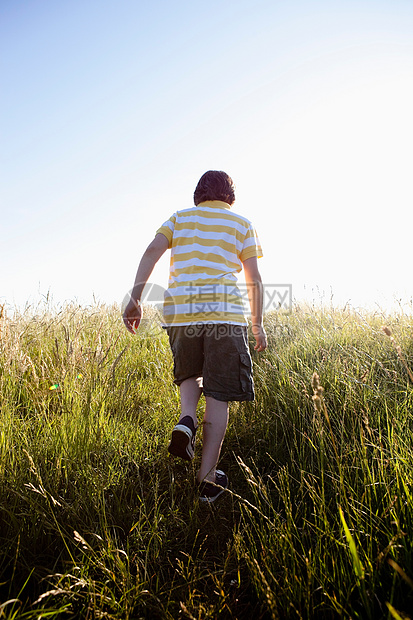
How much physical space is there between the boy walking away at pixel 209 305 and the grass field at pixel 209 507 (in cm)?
36

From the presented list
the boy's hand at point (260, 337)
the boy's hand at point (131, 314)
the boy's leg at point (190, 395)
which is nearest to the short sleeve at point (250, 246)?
the boy's hand at point (260, 337)

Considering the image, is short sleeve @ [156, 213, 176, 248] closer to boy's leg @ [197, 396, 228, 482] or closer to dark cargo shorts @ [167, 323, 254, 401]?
dark cargo shorts @ [167, 323, 254, 401]

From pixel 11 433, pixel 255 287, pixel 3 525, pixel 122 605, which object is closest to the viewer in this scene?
pixel 122 605

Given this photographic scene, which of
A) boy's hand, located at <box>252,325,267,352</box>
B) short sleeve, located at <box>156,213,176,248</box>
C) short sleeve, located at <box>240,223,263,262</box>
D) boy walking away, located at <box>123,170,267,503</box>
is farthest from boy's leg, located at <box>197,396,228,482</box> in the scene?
short sleeve, located at <box>156,213,176,248</box>

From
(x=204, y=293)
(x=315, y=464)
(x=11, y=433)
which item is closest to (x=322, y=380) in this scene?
(x=315, y=464)

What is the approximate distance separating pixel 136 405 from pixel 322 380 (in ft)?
4.74

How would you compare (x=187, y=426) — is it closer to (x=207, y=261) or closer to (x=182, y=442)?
(x=182, y=442)

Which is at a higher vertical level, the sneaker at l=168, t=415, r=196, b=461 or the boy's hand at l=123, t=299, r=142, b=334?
the boy's hand at l=123, t=299, r=142, b=334

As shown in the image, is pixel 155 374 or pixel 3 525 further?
pixel 155 374

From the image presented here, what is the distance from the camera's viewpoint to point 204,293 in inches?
81.7

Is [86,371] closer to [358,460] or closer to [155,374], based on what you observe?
[155,374]

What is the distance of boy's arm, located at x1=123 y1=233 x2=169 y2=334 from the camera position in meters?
2.15

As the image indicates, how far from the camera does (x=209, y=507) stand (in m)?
1.74

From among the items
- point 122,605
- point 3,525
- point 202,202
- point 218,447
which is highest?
point 202,202
